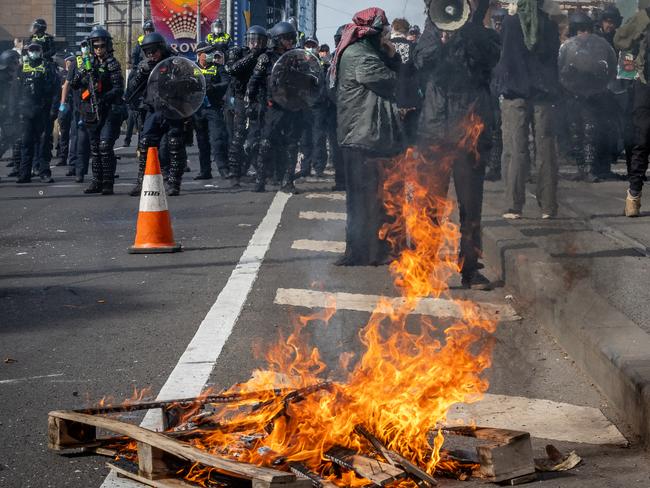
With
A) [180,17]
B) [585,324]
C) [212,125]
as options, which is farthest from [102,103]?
[180,17]

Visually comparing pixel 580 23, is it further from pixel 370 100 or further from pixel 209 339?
pixel 209 339

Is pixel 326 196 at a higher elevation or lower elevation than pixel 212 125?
lower

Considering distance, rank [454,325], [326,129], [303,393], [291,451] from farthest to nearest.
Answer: [326,129] → [454,325] → [303,393] → [291,451]

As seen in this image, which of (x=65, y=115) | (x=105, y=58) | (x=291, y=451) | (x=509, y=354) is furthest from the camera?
(x=65, y=115)

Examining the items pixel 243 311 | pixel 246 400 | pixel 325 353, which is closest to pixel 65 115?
pixel 243 311

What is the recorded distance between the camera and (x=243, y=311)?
8000mm

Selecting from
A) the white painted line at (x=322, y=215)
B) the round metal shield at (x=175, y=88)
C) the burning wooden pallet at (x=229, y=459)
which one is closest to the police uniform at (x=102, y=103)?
the round metal shield at (x=175, y=88)

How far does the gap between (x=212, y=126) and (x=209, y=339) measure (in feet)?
40.6

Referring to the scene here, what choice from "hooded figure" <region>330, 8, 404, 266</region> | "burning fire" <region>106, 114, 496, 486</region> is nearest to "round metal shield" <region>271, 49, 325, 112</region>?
"hooded figure" <region>330, 8, 404, 266</region>

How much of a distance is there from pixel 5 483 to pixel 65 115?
59.3ft

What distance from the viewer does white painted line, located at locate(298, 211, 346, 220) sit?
13602 mm

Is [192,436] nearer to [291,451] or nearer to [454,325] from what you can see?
[291,451]

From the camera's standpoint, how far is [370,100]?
32.4ft

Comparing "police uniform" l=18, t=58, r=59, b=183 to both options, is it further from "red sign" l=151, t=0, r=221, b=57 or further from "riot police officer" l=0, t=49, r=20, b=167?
"red sign" l=151, t=0, r=221, b=57
